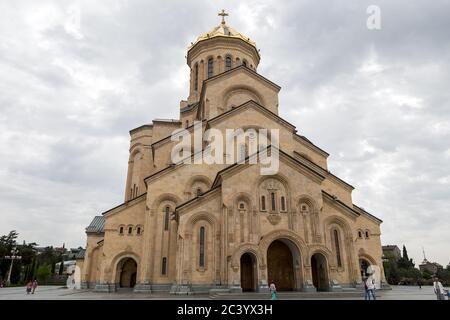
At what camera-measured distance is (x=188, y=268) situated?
58.0ft

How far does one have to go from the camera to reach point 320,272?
19.0 m

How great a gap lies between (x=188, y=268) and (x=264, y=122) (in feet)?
40.2

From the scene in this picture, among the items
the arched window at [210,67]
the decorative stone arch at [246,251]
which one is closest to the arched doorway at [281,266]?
the decorative stone arch at [246,251]

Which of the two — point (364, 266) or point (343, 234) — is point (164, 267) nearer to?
point (343, 234)

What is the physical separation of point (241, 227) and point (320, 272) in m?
6.02

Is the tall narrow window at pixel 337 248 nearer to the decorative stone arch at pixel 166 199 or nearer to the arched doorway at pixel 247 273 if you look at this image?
the arched doorway at pixel 247 273

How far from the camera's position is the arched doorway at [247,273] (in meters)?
18.4

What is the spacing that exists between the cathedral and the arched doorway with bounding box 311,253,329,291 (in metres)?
0.06

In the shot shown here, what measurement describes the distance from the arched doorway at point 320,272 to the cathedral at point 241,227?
0.20 ft

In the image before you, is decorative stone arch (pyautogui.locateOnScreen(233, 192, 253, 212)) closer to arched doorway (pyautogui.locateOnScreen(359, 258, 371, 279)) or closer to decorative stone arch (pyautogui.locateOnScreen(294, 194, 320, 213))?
decorative stone arch (pyautogui.locateOnScreen(294, 194, 320, 213))

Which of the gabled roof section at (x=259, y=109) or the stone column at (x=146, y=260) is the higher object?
the gabled roof section at (x=259, y=109)
